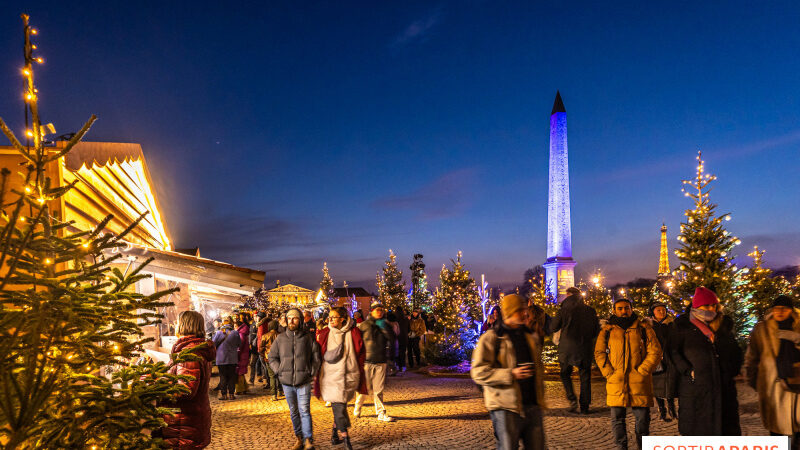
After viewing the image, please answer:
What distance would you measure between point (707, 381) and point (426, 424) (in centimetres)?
435

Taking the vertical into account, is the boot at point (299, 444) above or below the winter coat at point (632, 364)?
below

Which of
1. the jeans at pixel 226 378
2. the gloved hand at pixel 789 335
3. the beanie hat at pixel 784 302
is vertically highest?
the beanie hat at pixel 784 302

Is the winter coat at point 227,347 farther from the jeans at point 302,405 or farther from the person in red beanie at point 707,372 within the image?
the person in red beanie at point 707,372

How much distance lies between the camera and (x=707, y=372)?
513 cm

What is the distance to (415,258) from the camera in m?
37.7

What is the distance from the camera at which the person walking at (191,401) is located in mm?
4629

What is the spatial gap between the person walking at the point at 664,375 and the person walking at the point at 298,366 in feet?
13.3

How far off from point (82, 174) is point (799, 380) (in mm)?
8736

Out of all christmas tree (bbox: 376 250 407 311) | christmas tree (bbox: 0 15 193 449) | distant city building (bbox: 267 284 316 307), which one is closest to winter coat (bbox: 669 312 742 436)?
christmas tree (bbox: 0 15 193 449)

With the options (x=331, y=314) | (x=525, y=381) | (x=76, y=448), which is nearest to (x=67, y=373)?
(x=76, y=448)

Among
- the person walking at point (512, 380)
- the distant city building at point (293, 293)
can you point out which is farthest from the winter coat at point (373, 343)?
the distant city building at point (293, 293)

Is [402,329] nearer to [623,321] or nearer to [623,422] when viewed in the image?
[623,422]

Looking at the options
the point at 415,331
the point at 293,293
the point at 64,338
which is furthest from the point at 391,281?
the point at 64,338

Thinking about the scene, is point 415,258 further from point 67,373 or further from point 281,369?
point 67,373
